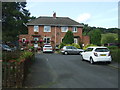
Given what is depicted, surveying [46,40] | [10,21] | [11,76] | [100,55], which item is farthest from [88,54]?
[10,21]

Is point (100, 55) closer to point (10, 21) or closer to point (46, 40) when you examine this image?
point (46, 40)

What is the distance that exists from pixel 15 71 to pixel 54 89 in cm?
163

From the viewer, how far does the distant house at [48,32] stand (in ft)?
122

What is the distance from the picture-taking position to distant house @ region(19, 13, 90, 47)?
37.2m

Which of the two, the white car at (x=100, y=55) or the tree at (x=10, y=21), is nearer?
the white car at (x=100, y=55)

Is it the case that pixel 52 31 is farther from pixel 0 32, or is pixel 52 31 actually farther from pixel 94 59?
pixel 94 59

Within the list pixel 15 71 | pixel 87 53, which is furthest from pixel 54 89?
pixel 87 53

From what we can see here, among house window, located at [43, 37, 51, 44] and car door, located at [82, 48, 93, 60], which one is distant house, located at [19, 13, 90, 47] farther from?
car door, located at [82, 48, 93, 60]

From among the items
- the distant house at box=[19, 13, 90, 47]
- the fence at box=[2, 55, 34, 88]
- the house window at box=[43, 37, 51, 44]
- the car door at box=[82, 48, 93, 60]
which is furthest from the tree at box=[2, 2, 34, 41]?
the fence at box=[2, 55, 34, 88]

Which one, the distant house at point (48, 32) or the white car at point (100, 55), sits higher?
the distant house at point (48, 32)

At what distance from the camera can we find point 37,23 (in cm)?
3803

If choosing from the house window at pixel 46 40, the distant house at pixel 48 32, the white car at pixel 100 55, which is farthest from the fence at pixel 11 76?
the house window at pixel 46 40

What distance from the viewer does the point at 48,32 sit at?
3831 centimetres

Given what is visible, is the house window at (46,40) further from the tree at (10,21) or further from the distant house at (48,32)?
the tree at (10,21)
